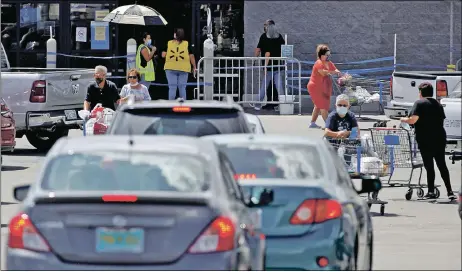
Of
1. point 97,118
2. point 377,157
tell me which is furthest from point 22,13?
point 377,157

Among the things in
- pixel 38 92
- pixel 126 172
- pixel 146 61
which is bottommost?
pixel 38 92

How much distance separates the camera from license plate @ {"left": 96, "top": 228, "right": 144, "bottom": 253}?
8.12 m

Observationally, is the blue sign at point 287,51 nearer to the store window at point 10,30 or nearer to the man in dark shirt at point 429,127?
the store window at point 10,30

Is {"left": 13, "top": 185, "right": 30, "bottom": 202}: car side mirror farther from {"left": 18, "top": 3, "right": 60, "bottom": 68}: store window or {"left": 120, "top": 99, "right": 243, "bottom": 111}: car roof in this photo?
{"left": 18, "top": 3, "right": 60, "bottom": 68}: store window

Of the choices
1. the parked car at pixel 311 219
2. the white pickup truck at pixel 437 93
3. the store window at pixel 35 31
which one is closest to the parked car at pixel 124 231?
the parked car at pixel 311 219

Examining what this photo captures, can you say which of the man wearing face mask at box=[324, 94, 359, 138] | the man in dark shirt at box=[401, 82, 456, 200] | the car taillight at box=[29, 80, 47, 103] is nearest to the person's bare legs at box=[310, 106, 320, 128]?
the car taillight at box=[29, 80, 47, 103]

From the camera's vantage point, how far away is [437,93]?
20828mm

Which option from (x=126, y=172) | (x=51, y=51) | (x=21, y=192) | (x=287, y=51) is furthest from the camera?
(x=51, y=51)

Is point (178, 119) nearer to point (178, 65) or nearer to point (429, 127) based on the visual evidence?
point (429, 127)

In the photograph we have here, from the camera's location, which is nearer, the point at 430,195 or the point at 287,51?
the point at 430,195

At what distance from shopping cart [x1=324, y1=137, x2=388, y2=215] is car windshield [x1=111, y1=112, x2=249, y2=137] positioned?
4262mm

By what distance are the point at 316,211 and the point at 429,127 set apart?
7381 millimetres

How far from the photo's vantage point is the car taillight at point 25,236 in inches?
321

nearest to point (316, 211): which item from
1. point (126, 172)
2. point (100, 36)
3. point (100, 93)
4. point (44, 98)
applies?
point (126, 172)
